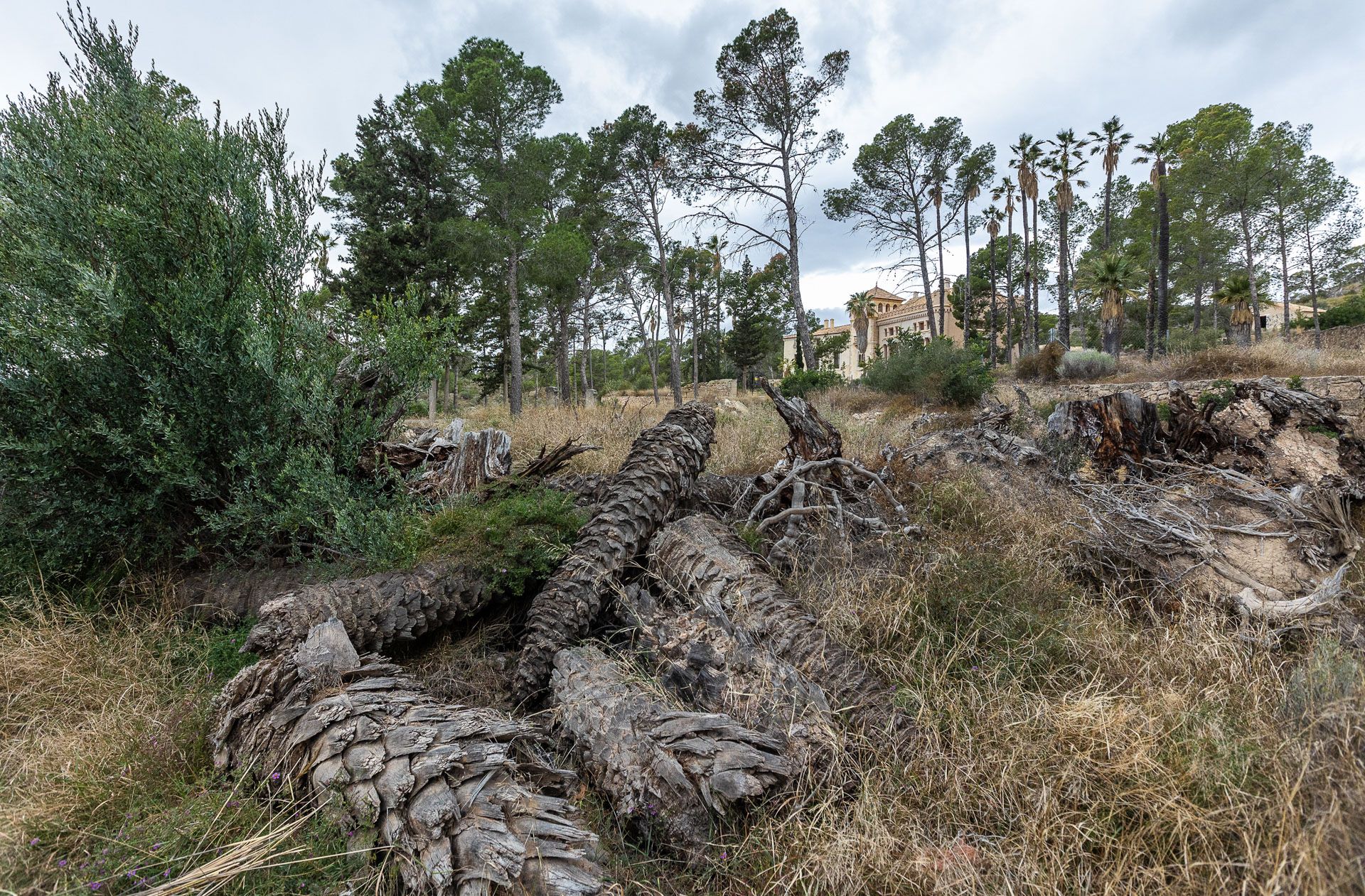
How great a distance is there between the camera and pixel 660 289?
33000 mm

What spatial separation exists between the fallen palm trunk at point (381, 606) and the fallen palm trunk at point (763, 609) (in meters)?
1.13

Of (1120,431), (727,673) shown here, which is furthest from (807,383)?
(727,673)

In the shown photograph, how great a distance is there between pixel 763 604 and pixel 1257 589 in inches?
110

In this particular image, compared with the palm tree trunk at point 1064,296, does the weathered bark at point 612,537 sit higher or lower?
lower

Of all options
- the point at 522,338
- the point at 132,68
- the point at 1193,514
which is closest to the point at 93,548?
the point at 132,68

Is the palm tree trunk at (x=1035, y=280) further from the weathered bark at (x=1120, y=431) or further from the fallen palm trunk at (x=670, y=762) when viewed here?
the fallen palm trunk at (x=670, y=762)

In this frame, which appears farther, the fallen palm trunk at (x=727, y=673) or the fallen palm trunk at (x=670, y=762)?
the fallen palm trunk at (x=727, y=673)

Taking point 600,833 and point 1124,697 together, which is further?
point 1124,697

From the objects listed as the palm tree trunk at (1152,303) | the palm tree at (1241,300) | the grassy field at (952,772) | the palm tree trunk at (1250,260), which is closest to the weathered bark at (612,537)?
the grassy field at (952,772)

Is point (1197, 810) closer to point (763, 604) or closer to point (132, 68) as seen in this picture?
point (763, 604)

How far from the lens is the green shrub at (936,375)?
469 inches

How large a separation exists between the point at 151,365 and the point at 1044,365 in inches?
809

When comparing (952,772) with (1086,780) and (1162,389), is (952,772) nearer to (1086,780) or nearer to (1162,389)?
(1086,780)

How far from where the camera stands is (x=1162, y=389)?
12625mm
